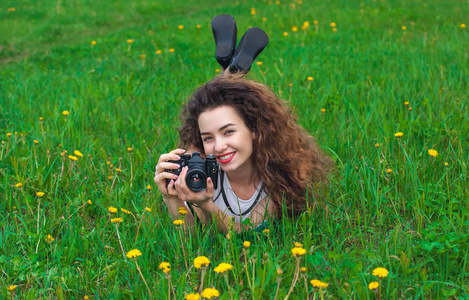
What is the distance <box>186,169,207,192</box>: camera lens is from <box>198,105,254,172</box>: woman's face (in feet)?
0.61

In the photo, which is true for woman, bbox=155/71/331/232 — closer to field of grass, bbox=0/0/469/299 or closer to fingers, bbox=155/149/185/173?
fingers, bbox=155/149/185/173

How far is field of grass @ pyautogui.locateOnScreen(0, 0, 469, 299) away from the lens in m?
1.84

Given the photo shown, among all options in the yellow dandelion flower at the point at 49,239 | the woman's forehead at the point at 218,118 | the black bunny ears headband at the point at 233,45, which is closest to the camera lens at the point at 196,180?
the woman's forehead at the point at 218,118

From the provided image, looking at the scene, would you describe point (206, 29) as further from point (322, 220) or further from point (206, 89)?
point (322, 220)

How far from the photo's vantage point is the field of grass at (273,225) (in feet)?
6.02

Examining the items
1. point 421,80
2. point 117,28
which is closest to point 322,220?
point 421,80

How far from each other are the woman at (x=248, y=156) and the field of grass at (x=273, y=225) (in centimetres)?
13

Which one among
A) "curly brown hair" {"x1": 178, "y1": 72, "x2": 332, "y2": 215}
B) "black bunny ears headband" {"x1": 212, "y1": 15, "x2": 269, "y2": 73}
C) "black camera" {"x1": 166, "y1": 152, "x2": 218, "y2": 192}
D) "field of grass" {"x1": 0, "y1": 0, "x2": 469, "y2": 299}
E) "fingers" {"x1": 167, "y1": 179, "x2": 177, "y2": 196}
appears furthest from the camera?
"black bunny ears headband" {"x1": 212, "y1": 15, "x2": 269, "y2": 73}

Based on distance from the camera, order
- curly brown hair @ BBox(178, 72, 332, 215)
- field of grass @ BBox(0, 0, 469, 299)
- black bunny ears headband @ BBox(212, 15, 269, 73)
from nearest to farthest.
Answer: field of grass @ BBox(0, 0, 469, 299), curly brown hair @ BBox(178, 72, 332, 215), black bunny ears headband @ BBox(212, 15, 269, 73)

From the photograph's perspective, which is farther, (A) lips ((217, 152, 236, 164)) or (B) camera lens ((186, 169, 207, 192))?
(A) lips ((217, 152, 236, 164))

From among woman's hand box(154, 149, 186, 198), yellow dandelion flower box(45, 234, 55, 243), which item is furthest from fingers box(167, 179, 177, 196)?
yellow dandelion flower box(45, 234, 55, 243)

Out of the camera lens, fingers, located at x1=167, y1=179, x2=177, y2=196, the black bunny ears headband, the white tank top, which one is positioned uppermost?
the black bunny ears headband

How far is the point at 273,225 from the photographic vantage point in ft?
7.91

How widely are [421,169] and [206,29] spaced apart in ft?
16.3
